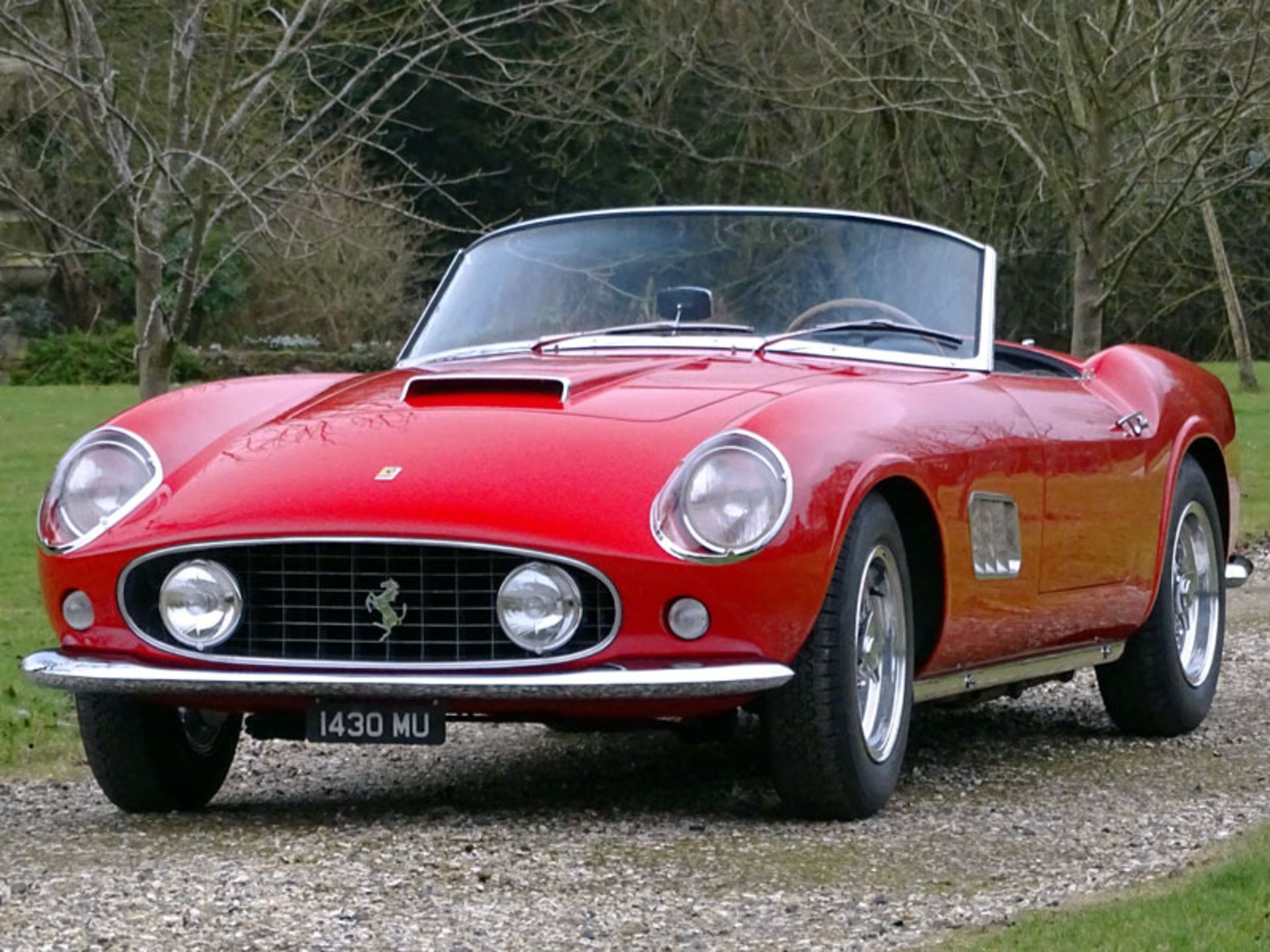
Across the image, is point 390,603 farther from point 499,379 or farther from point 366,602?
point 499,379

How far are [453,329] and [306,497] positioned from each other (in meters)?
1.87

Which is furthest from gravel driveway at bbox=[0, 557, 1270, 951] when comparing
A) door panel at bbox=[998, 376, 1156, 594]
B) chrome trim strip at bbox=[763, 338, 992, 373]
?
chrome trim strip at bbox=[763, 338, 992, 373]

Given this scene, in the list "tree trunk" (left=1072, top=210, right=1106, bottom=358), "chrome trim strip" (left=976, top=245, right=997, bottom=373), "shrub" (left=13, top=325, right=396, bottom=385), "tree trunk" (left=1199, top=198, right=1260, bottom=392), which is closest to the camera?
"chrome trim strip" (left=976, top=245, right=997, bottom=373)

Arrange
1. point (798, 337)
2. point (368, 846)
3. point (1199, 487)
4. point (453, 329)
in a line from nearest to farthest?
1. point (368, 846)
2. point (798, 337)
3. point (453, 329)
4. point (1199, 487)

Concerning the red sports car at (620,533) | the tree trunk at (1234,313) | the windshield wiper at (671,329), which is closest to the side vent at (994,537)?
the red sports car at (620,533)

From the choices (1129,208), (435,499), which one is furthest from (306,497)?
(1129,208)

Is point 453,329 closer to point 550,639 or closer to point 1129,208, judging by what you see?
point 550,639

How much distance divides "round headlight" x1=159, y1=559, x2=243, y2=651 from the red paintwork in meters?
0.07

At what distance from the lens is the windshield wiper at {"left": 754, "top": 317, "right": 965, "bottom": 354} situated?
657 cm

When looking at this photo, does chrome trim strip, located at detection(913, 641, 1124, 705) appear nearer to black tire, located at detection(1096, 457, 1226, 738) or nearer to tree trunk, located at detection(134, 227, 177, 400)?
black tire, located at detection(1096, 457, 1226, 738)

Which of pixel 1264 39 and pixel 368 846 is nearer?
pixel 368 846

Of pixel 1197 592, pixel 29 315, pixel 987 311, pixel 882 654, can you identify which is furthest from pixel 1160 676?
pixel 29 315

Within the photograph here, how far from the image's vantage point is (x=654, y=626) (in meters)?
5.12

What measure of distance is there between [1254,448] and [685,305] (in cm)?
1757
